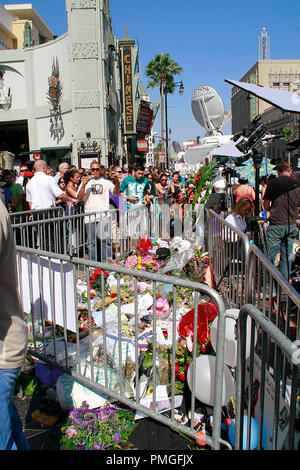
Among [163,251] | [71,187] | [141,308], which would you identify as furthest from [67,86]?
[141,308]

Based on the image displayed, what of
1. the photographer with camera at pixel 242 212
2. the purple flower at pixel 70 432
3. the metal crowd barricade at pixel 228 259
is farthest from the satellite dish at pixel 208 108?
the purple flower at pixel 70 432

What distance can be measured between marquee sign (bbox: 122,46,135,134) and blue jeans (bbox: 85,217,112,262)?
999 inches

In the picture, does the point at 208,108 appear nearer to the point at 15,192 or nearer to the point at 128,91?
the point at 15,192

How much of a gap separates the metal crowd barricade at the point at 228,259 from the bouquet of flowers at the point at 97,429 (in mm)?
1649

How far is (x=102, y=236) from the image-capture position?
7340mm

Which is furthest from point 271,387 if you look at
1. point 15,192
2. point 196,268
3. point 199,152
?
point 199,152

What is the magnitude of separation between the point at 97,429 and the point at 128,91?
30.9 metres

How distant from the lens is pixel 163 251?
705 cm

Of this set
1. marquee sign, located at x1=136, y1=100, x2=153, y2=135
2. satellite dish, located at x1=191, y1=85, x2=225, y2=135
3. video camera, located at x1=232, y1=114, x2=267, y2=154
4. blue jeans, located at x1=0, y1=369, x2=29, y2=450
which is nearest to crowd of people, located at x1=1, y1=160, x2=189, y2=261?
video camera, located at x1=232, y1=114, x2=267, y2=154

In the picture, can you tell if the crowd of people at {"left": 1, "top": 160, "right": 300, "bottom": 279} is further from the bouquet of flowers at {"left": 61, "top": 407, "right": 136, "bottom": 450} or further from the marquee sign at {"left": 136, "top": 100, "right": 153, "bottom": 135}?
the marquee sign at {"left": 136, "top": 100, "right": 153, "bottom": 135}
